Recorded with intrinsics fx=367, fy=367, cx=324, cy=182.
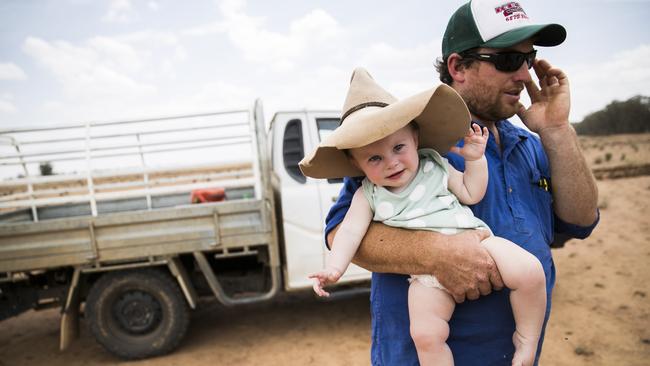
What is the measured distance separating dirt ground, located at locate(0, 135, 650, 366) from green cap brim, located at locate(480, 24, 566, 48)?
3294 millimetres

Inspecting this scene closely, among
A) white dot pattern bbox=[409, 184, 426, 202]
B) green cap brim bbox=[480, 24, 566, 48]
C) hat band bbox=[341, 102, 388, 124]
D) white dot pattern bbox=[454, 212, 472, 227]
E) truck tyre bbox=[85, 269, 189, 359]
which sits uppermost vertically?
green cap brim bbox=[480, 24, 566, 48]

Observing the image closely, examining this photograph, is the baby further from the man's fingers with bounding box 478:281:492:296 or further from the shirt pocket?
the shirt pocket

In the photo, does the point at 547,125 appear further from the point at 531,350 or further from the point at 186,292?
the point at 186,292

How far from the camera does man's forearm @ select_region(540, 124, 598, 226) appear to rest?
146 cm

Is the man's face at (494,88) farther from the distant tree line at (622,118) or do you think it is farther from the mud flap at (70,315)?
the distant tree line at (622,118)

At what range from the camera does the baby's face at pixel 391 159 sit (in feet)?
4.42

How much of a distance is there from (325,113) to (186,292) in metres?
2.42

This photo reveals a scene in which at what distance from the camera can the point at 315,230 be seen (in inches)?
154

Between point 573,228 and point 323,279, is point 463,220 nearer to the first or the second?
point 323,279

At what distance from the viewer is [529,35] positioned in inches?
54.0

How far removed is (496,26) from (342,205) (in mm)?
935

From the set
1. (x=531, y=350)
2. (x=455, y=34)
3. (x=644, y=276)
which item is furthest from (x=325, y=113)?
(x=644, y=276)

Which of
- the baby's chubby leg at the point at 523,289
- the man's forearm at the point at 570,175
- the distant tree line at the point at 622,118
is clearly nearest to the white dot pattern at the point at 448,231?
the baby's chubby leg at the point at 523,289

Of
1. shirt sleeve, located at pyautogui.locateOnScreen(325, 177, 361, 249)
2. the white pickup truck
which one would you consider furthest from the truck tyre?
shirt sleeve, located at pyautogui.locateOnScreen(325, 177, 361, 249)
